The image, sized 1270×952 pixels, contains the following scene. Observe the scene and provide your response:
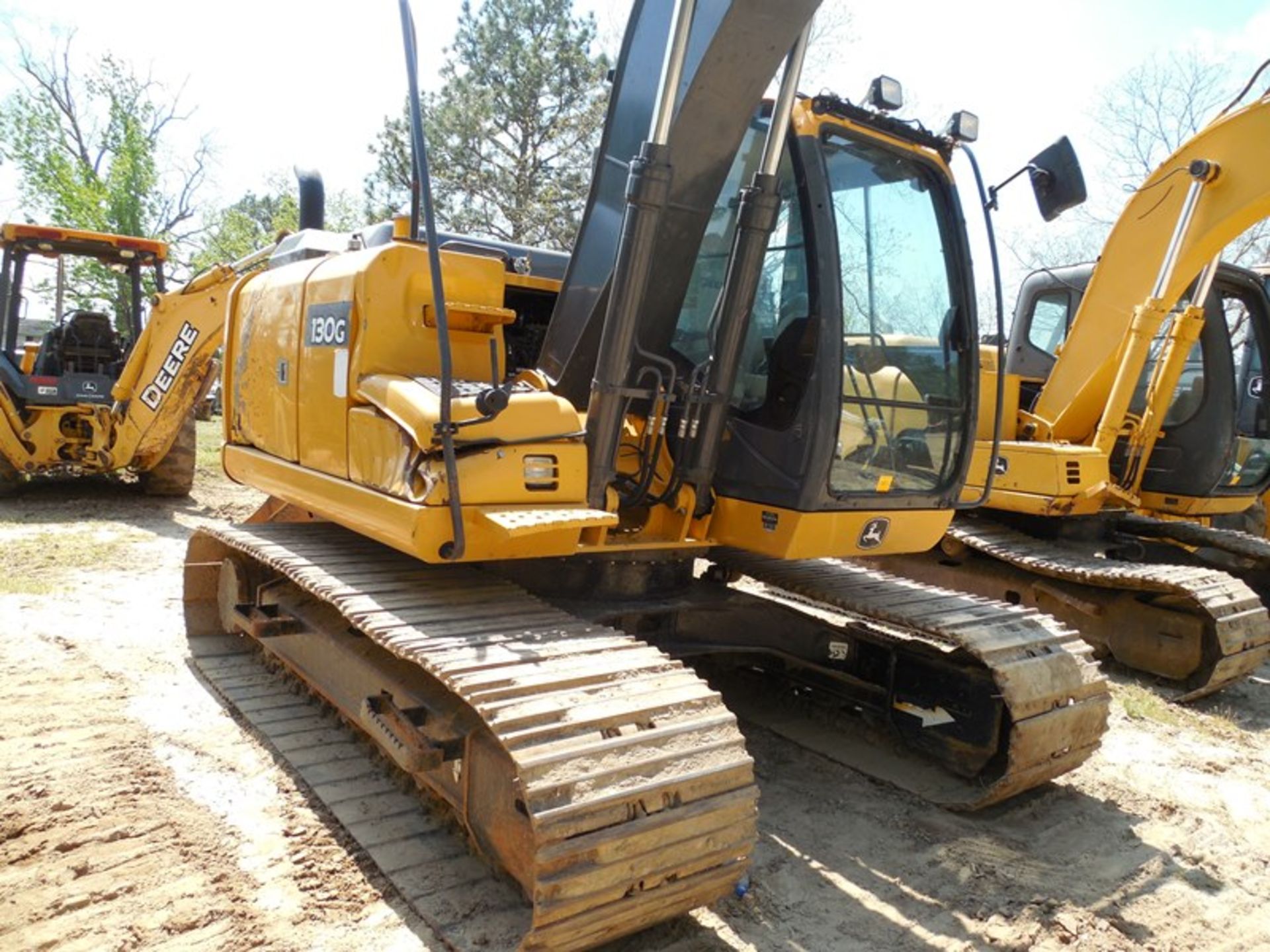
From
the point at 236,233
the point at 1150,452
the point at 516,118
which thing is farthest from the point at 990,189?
the point at 236,233

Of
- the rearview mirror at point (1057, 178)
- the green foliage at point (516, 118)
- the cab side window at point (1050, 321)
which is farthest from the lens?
the green foliage at point (516, 118)

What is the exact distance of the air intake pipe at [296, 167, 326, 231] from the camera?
516 cm

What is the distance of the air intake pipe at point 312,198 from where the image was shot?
5.16 metres

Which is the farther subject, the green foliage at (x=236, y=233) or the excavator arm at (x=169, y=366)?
the green foliage at (x=236, y=233)

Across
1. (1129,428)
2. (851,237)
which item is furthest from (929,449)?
(1129,428)

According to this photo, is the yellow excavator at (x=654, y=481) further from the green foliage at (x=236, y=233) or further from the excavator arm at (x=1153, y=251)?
the green foliage at (x=236, y=233)

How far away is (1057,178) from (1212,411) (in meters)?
4.26

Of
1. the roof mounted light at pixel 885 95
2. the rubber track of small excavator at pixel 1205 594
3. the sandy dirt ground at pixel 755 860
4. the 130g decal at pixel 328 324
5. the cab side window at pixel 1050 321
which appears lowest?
the sandy dirt ground at pixel 755 860

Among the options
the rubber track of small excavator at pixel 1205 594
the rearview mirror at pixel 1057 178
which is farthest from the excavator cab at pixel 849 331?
the rubber track of small excavator at pixel 1205 594

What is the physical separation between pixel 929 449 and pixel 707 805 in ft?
6.06

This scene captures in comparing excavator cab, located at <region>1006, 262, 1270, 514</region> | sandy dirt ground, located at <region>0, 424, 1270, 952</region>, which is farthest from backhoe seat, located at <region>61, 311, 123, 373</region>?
excavator cab, located at <region>1006, 262, 1270, 514</region>

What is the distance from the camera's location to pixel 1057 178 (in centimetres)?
366

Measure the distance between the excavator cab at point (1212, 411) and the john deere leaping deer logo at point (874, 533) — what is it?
13.2 feet

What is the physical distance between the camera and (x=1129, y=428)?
6852 mm
